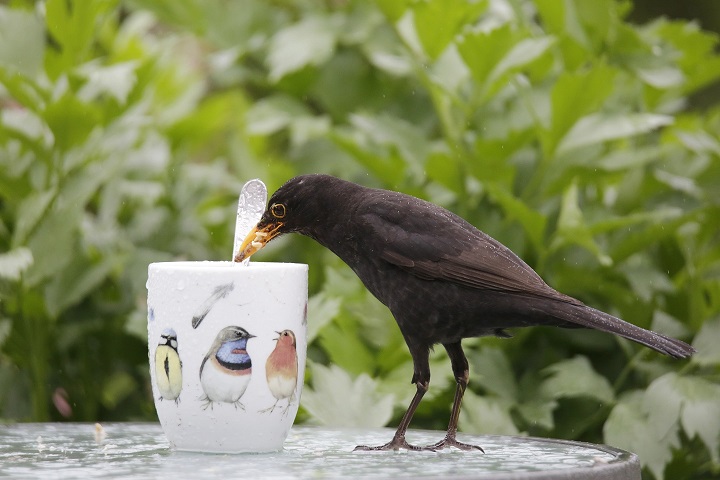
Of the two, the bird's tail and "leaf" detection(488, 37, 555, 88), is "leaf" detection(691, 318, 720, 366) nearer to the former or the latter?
"leaf" detection(488, 37, 555, 88)

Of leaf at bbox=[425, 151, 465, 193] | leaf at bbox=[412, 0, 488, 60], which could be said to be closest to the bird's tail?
leaf at bbox=[425, 151, 465, 193]

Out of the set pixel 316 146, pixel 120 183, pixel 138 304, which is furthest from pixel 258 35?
pixel 138 304

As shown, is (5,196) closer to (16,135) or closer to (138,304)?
(16,135)

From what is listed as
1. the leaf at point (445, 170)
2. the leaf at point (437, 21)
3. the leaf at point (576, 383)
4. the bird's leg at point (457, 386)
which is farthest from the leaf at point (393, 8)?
the bird's leg at point (457, 386)

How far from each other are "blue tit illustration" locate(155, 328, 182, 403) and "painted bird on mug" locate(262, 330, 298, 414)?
187 mm

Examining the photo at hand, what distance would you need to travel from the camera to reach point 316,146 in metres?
4.90

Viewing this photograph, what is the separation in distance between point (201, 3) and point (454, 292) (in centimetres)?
324

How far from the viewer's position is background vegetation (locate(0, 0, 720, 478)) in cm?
356

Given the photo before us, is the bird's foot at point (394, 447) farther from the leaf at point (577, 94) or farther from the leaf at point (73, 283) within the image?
the leaf at point (73, 283)

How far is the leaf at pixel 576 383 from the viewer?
350cm

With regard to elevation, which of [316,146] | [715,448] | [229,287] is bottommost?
[715,448]

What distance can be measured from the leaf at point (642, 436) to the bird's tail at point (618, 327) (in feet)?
3.97

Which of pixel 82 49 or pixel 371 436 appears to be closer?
pixel 371 436

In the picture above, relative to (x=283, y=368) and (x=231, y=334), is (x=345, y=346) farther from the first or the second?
(x=231, y=334)
